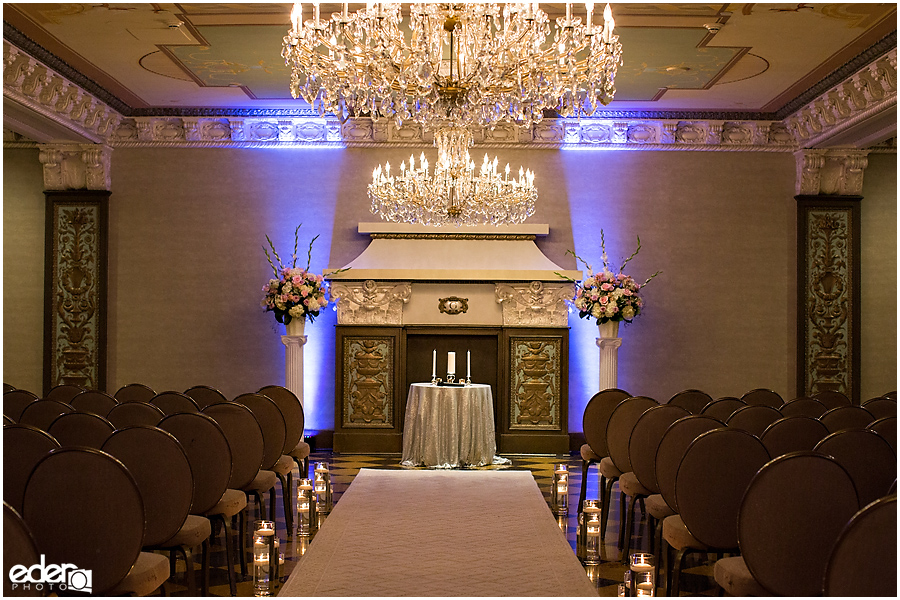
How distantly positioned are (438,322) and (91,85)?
4276 mm

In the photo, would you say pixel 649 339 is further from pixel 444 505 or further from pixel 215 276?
pixel 215 276

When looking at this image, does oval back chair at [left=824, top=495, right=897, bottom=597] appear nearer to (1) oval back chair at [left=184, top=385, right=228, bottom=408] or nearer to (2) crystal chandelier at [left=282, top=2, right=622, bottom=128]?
(2) crystal chandelier at [left=282, top=2, right=622, bottom=128]

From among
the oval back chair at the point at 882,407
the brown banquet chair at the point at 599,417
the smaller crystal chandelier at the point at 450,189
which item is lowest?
the brown banquet chair at the point at 599,417

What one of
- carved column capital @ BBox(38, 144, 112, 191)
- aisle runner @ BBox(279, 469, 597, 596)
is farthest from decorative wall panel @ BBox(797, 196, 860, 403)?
carved column capital @ BBox(38, 144, 112, 191)

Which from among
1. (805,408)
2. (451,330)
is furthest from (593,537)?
(451,330)

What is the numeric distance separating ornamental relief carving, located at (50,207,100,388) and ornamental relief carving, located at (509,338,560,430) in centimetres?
474

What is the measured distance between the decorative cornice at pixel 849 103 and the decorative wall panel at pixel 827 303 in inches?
35.3

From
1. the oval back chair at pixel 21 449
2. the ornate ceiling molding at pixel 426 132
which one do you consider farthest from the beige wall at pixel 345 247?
the oval back chair at pixel 21 449

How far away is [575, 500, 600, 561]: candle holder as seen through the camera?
15.2ft

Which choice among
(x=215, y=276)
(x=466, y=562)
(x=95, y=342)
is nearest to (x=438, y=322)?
(x=215, y=276)

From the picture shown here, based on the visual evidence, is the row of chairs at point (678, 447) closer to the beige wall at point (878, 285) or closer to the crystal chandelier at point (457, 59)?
the crystal chandelier at point (457, 59)

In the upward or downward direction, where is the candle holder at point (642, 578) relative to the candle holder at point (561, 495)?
upward

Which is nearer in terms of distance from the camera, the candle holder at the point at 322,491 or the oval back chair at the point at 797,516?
the oval back chair at the point at 797,516

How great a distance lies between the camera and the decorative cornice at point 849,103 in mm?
6840
